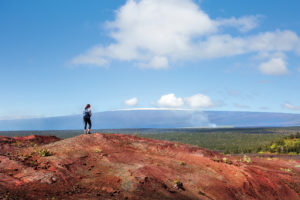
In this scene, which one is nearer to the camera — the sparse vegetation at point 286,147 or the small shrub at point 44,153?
the small shrub at point 44,153

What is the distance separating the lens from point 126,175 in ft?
45.3

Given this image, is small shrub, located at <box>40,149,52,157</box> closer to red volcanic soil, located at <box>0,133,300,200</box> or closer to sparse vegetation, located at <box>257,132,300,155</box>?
red volcanic soil, located at <box>0,133,300,200</box>

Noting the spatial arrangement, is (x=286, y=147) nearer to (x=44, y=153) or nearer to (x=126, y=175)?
(x=126, y=175)

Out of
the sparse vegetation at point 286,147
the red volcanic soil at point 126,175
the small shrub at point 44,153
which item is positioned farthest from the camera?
the sparse vegetation at point 286,147

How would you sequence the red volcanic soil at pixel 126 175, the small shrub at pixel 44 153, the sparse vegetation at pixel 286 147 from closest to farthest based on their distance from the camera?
the red volcanic soil at pixel 126 175 → the small shrub at pixel 44 153 → the sparse vegetation at pixel 286 147

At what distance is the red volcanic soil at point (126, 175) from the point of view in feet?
39.4

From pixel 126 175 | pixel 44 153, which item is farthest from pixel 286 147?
pixel 44 153

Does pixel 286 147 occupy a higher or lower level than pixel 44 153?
lower

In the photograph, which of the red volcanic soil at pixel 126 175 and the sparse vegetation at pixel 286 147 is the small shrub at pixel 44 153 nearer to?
the red volcanic soil at pixel 126 175

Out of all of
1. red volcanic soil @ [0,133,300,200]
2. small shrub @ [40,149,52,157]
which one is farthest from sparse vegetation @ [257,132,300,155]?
small shrub @ [40,149,52,157]

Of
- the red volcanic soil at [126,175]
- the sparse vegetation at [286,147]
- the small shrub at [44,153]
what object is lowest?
the sparse vegetation at [286,147]

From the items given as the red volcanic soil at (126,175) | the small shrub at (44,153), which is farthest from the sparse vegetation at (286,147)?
the small shrub at (44,153)

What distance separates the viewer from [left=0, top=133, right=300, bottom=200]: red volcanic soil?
472 inches

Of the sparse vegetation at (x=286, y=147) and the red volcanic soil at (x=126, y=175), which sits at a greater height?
the red volcanic soil at (x=126, y=175)
